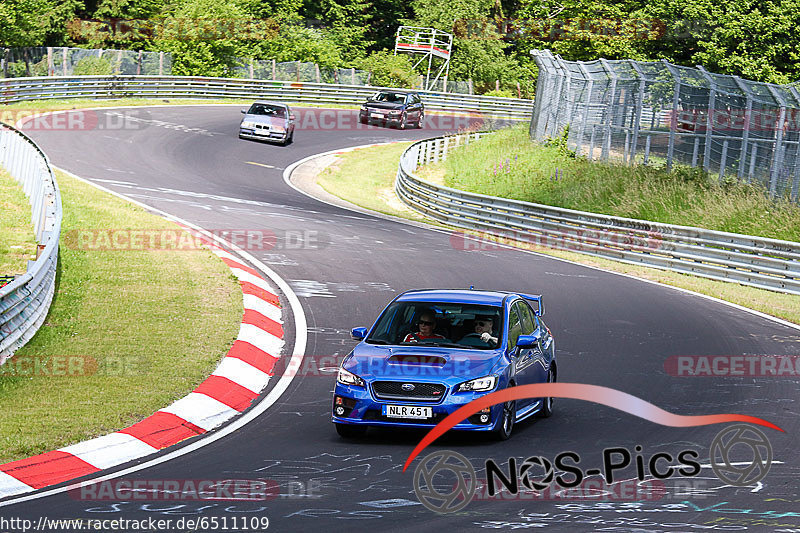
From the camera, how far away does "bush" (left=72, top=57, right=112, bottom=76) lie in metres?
51.3

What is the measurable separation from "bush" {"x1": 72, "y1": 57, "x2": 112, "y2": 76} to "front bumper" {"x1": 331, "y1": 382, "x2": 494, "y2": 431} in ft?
144

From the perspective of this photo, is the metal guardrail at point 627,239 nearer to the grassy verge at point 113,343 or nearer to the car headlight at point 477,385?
the grassy verge at point 113,343

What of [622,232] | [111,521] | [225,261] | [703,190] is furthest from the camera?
[703,190]

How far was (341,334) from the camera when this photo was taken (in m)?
15.8

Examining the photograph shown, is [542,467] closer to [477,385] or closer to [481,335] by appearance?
[477,385]

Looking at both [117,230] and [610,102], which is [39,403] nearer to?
[117,230]

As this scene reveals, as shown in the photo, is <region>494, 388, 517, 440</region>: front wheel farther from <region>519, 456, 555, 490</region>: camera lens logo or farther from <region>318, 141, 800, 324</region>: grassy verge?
<region>318, 141, 800, 324</region>: grassy verge

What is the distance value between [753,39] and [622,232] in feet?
92.7

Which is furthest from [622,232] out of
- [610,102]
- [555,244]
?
[610,102]

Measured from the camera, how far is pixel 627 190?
29922 millimetres

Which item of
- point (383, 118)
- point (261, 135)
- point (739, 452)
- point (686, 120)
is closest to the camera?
point (739, 452)
